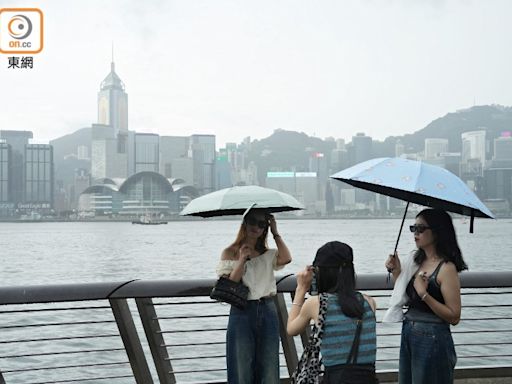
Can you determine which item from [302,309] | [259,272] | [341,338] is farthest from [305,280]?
[259,272]

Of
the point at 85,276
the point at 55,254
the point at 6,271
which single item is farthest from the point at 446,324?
the point at 55,254

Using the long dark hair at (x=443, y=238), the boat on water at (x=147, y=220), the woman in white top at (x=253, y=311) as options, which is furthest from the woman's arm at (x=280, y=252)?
the boat on water at (x=147, y=220)

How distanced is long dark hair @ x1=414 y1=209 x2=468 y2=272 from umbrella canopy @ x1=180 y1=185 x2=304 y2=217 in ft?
2.77

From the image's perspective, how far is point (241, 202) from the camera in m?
4.07

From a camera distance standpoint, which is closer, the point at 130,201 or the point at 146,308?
the point at 146,308

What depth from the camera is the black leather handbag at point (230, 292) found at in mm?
3930

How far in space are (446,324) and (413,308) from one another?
17cm

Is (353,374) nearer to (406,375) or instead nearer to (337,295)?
(337,295)

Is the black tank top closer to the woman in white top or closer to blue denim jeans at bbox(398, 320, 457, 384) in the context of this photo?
blue denim jeans at bbox(398, 320, 457, 384)

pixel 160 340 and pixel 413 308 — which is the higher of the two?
pixel 413 308

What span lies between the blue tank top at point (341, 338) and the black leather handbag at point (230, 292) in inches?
39.0

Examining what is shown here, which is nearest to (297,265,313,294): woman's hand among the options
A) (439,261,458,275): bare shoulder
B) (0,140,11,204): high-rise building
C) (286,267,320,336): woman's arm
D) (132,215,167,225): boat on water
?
(286,267,320,336): woman's arm

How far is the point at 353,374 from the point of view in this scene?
2982 mm

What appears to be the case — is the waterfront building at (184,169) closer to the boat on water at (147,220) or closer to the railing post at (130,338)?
the boat on water at (147,220)
